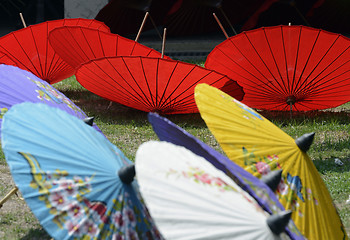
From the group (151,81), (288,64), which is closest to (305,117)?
(288,64)

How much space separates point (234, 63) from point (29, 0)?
579cm

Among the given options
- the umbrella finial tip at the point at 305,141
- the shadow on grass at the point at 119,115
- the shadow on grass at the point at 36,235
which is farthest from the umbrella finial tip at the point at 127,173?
the shadow on grass at the point at 119,115

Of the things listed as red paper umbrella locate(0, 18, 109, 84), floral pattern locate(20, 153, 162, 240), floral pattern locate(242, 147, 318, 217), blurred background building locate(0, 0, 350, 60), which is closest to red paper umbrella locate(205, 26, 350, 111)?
red paper umbrella locate(0, 18, 109, 84)

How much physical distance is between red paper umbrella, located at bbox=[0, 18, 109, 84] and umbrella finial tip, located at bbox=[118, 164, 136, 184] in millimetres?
3025

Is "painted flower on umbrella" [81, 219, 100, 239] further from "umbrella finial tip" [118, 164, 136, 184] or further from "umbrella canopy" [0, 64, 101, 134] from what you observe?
"umbrella canopy" [0, 64, 101, 134]

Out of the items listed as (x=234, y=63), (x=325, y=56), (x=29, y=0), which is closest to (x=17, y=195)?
(x=234, y=63)

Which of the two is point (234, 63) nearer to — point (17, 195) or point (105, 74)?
point (105, 74)

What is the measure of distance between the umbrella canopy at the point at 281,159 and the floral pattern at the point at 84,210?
0.47 meters

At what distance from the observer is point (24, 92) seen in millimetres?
2705

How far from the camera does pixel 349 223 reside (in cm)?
282

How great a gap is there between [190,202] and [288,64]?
8.66 ft

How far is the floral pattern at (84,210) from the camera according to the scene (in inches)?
75.1

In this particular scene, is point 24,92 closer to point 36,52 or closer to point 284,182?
point 284,182

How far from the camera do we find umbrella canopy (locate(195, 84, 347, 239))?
2.22 metres
